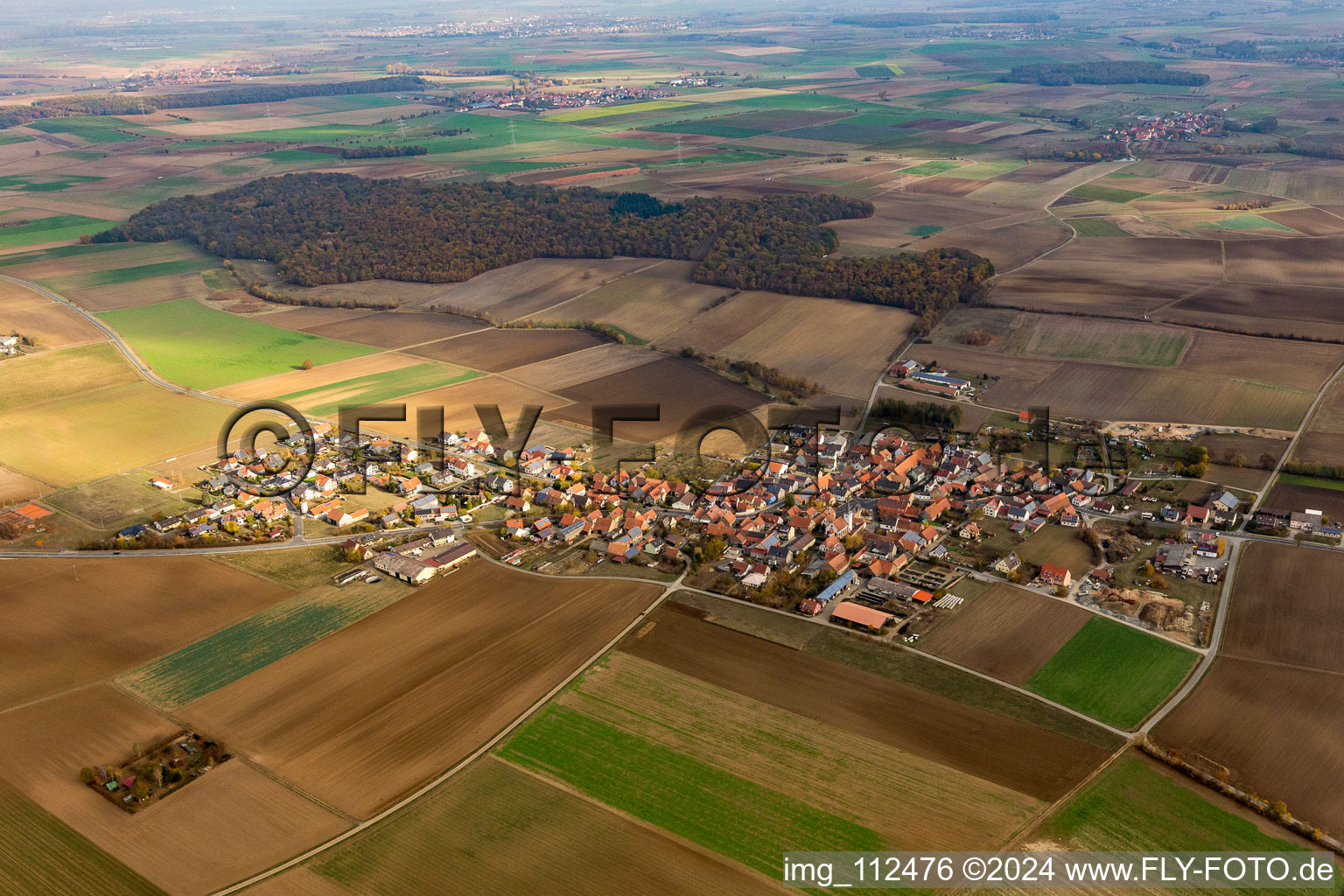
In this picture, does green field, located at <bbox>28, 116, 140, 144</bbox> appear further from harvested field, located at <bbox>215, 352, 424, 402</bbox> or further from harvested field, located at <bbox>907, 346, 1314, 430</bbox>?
harvested field, located at <bbox>907, 346, 1314, 430</bbox>

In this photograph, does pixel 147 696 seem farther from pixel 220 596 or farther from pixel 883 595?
pixel 883 595

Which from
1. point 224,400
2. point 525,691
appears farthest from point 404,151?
point 525,691

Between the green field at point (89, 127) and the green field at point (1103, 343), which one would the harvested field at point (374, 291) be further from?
the green field at point (89, 127)

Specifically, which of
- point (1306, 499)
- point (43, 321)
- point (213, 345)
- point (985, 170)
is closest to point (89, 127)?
point (43, 321)

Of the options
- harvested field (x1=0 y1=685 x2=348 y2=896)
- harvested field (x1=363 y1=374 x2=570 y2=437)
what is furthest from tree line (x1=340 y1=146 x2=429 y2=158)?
harvested field (x1=0 y1=685 x2=348 y2=896)

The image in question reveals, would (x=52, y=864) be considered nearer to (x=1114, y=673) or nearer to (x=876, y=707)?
(x=876, y=707)

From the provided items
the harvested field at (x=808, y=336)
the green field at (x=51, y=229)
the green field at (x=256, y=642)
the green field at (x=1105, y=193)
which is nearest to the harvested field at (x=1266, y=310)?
the harvested field at (x=808, y=336)
